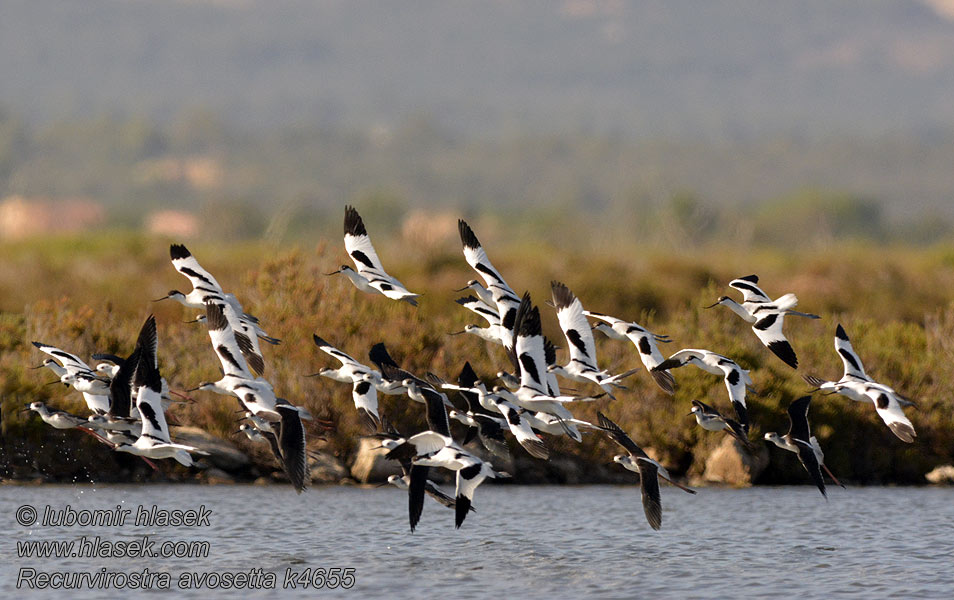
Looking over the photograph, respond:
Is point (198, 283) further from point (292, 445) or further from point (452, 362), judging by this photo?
point (452, 362)

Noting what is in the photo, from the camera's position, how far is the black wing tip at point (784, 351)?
46.1ft

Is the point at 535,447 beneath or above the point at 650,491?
above

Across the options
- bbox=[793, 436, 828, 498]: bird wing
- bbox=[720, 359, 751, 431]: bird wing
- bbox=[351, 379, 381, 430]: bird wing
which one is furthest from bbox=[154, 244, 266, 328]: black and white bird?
bbox=[793, 436, 828, 498]: bird wing

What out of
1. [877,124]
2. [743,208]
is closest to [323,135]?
[877,124]

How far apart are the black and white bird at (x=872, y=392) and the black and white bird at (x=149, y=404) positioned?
20.8 ft

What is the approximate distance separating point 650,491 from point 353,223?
4729mm

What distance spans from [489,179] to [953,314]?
126m

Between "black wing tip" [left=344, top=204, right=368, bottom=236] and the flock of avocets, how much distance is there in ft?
0.05

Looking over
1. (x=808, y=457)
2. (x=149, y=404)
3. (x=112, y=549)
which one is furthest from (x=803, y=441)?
(x=112, y=549)

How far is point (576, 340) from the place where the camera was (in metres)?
15.3

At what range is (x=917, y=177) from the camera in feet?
432

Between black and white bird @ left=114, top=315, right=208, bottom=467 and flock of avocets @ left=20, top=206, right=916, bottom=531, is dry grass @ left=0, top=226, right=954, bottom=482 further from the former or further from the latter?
black and white bird @ left=114, top=315, right=208, bottom=467

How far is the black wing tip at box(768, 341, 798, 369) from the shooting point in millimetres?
14066

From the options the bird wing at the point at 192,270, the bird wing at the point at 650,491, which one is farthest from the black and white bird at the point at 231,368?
the bird wing at the point at 650,491
